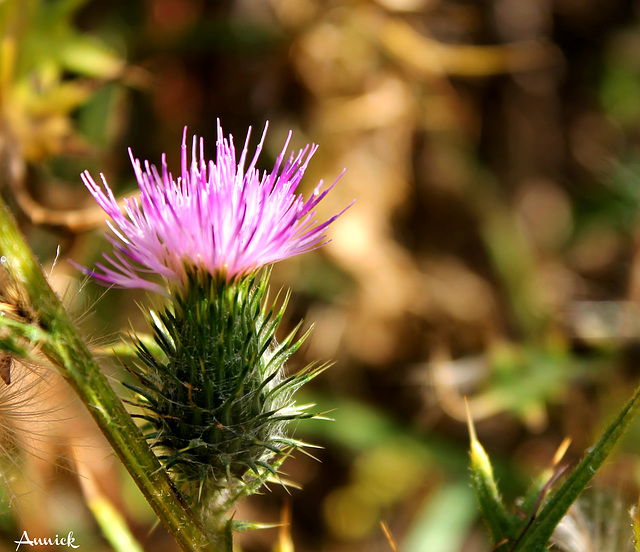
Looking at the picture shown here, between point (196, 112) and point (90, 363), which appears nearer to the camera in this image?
point (90, 363)

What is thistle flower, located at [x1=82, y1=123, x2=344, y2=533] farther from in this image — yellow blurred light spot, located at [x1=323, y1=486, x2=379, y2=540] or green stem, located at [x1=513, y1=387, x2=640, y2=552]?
yellow blurred light spot, located at [x1=323, y1=486, x2=379, y2=540]

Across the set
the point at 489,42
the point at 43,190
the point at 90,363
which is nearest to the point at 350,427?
the point at 43,190

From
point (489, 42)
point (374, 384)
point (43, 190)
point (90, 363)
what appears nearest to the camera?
point (90, 363)

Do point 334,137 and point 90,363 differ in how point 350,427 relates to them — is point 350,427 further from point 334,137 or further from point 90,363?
point 90,363

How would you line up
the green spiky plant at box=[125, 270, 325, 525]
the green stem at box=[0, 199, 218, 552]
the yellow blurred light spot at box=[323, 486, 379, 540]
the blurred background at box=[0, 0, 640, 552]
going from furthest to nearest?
the yellow blurred light spot at box=[323, 486, 379, 540] → the blurred background at box=[0, 0, 640, 552] → the green spiky plant at box=[125, 270, 325, 525] → the green stem at box=[0, 199, 218, 552]

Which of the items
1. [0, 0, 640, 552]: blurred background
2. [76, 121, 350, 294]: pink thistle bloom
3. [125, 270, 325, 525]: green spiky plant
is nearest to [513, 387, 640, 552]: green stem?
[125, 270, 325, 525]: green spiky plant

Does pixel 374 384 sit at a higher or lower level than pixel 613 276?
lower

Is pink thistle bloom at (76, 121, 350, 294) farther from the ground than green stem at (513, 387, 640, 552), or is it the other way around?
pink thistle bloom at (76, 121, 350, 294)
